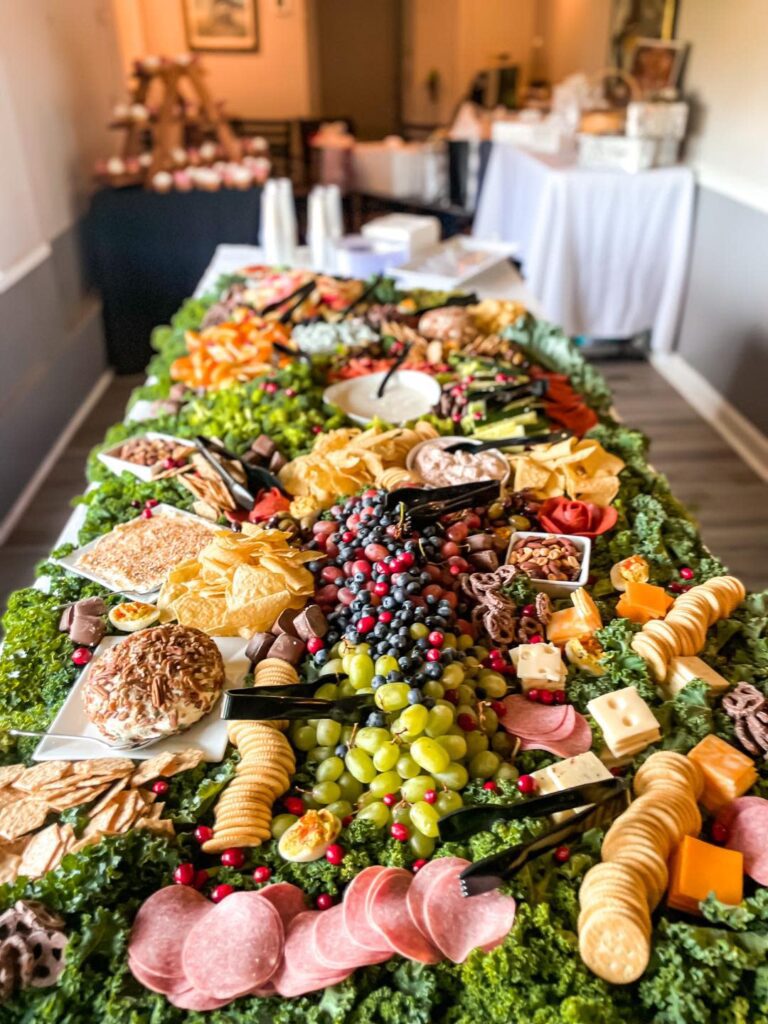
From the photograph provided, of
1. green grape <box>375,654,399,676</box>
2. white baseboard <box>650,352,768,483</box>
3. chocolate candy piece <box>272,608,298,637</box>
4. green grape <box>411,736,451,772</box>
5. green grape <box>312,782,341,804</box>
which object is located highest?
green grape <box>375,654,399,676</box>

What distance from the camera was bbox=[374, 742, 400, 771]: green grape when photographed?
1.00 meters

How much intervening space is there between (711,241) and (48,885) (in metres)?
4.27

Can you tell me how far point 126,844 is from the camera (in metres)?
0.91

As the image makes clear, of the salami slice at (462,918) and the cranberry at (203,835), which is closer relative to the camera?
the salami slice at (462,918)

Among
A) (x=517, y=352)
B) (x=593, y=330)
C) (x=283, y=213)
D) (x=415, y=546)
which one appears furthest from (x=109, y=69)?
(x=415, y=546)

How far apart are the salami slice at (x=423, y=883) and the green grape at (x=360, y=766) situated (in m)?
0.13

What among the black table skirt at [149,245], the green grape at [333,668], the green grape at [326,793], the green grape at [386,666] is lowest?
the black table skirt at [149,245]

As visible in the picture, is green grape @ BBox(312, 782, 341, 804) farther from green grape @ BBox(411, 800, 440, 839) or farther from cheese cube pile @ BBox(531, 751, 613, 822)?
cheese cube pile @ BBox(531, 751, 613, 822)

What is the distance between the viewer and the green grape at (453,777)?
98cm

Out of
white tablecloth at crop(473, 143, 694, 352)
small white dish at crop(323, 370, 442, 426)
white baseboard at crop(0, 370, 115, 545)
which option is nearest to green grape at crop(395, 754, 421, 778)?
small white dish at crop(323, 370, 442, 426)

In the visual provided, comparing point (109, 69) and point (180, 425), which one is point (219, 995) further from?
point (109, 69)

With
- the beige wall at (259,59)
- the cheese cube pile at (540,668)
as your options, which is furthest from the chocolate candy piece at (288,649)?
the beige wall at (259,59)

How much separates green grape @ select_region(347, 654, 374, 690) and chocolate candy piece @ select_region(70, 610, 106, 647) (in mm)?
414

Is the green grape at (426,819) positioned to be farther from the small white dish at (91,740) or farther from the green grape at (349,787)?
the small white dish at (91,740)
